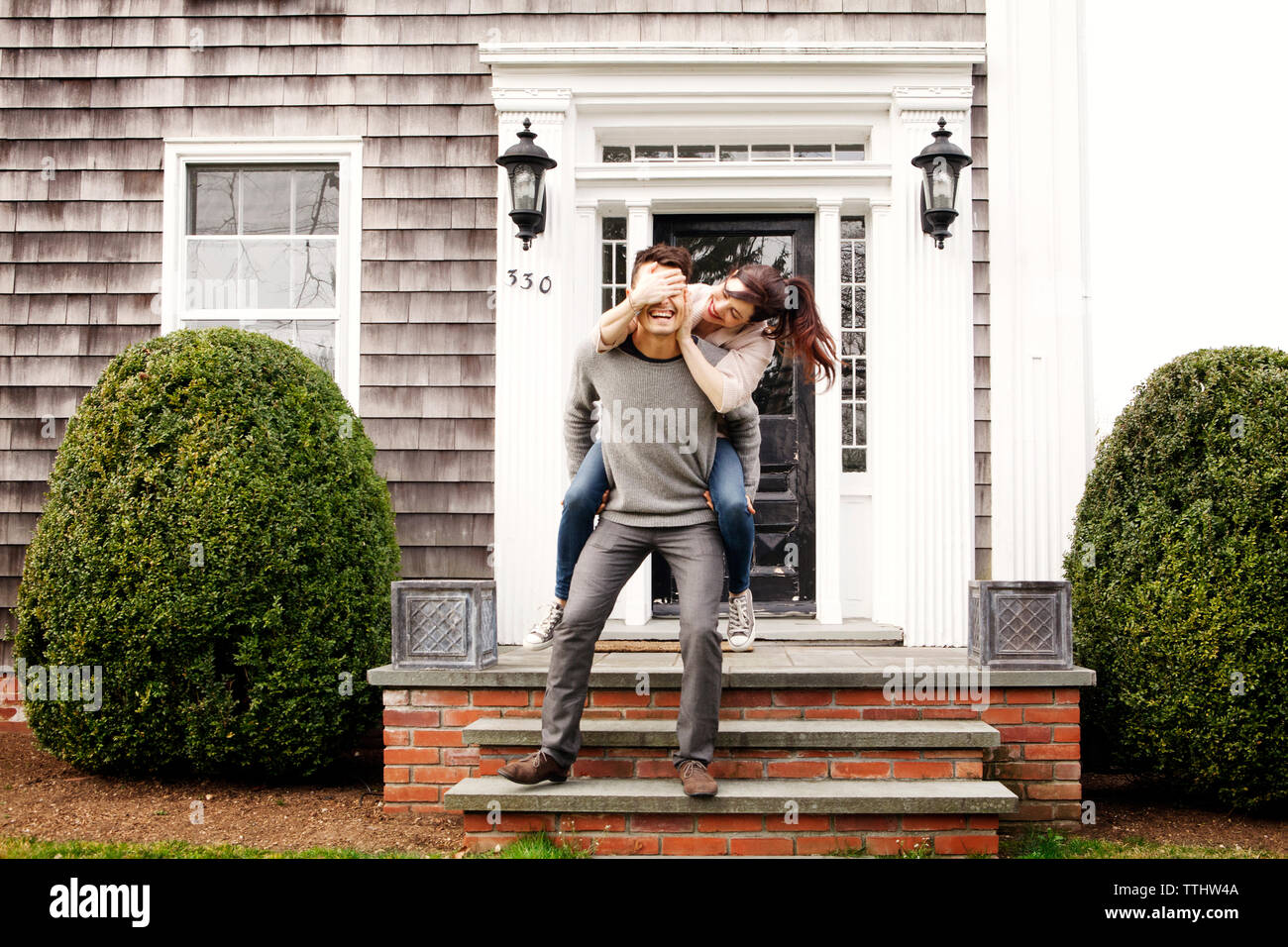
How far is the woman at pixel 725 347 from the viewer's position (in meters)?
3.04

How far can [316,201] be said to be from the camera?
5.20 meters

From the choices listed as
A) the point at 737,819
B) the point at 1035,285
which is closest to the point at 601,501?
the point at 737,819

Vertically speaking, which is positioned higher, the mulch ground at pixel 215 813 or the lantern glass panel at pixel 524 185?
the lantern glass panel at pixel 524 185

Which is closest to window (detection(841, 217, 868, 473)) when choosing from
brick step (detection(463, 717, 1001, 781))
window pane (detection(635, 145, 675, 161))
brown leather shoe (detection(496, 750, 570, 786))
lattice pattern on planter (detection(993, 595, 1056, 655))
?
window pane (detection(635, 145, 675, 161))

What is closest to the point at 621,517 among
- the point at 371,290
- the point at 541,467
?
the point at 541,467

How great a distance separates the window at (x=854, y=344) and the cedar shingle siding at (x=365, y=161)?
62 cm

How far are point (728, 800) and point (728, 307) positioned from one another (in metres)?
1.65

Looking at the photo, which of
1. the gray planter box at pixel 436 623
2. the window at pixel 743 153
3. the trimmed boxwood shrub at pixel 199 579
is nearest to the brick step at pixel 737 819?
the gray planter box at pixel 436 623

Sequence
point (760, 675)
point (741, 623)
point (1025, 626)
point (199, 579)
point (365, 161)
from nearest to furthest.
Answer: point (741, 623)
point (760, 675)
point (1025, 626)
point (199, 579)
point (365, 161)

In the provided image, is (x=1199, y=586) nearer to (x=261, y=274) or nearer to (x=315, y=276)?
(x=315, y=276)

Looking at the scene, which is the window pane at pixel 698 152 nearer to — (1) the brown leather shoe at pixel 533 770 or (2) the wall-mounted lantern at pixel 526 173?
(2) the wall-mounted lantern at pixel 526 173

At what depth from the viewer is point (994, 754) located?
12.2ft
